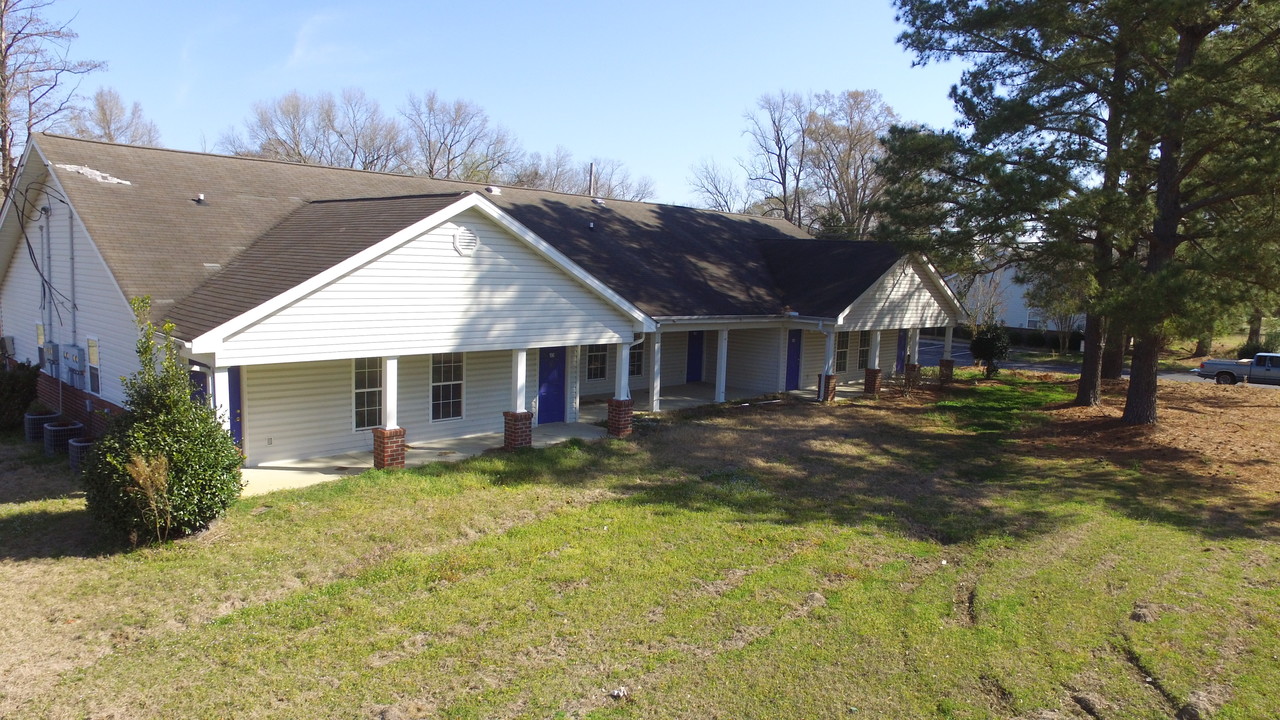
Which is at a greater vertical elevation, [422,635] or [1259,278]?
[1259,278]

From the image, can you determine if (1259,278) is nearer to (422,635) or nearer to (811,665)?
(811,665)

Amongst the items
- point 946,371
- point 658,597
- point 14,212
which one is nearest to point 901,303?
point 946,371

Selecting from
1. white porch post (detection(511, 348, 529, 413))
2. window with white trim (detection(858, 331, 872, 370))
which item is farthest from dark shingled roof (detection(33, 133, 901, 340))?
window with white trim (detection(858, 331, 872, 370))

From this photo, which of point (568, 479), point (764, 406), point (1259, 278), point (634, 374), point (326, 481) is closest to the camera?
point (326, 481)

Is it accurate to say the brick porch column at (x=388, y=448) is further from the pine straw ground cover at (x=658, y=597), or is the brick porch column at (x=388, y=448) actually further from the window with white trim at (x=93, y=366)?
the window with white trim at (x=93, y=366)

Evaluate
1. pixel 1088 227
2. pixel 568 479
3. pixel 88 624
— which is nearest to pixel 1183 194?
pixel 1088 227

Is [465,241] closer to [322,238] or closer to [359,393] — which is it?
[322,238]

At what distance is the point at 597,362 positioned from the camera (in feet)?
68.9

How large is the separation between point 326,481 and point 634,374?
10.9 meters

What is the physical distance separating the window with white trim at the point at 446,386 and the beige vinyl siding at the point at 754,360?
31.8ft

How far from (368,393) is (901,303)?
16.3m

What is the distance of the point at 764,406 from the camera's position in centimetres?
2066

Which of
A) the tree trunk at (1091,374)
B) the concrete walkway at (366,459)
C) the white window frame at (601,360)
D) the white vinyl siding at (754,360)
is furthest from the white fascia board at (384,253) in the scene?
the tree trunk at (1091,374)

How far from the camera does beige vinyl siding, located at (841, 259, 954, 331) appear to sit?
74.8 feet
